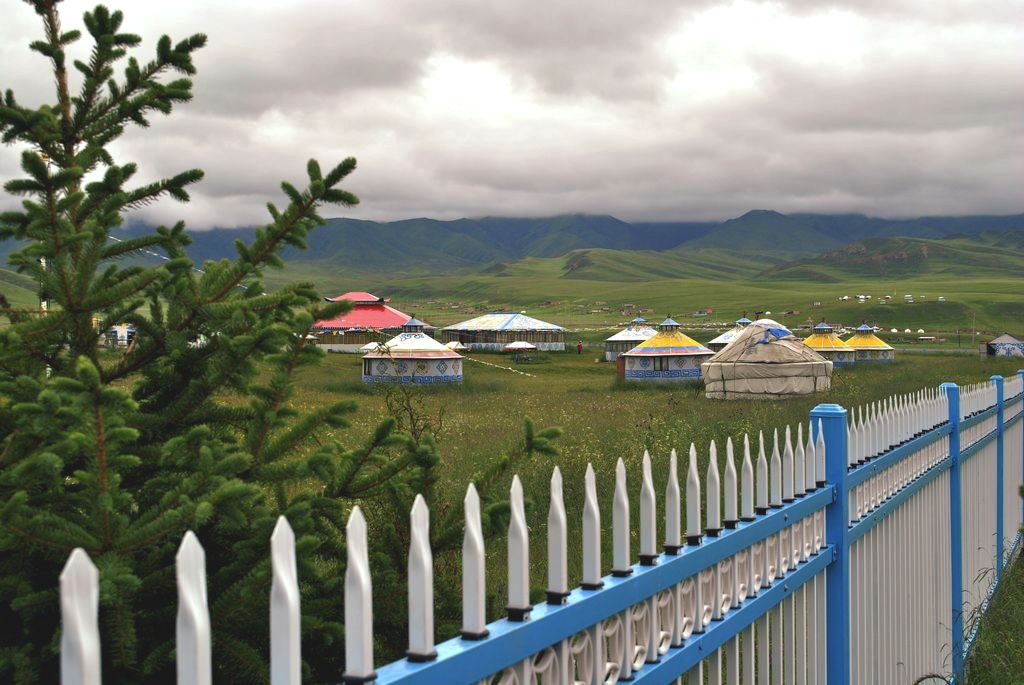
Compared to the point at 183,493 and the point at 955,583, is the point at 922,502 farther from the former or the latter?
the point at 183,493

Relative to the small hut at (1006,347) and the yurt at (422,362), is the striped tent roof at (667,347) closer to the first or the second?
the yurt at (422,362)

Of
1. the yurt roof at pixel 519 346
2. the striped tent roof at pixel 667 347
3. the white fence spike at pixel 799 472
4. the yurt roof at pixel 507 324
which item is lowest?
the yurt roof at pixel 519 346

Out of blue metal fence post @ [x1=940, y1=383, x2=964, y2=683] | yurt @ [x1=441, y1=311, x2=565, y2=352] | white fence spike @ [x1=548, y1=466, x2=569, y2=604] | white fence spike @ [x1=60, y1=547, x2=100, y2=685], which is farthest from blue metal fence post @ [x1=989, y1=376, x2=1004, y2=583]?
yurt @ [x1=441, y1=311, x2=565, y2=352]

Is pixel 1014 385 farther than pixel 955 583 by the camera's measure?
Yes

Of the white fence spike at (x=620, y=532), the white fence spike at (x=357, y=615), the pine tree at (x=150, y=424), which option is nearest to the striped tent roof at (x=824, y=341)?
the white fence spike at (x=620, y=532)

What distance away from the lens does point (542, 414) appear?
830 inches

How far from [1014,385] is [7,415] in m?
8.77

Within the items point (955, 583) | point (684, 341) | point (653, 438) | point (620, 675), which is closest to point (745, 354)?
point (684, 341)

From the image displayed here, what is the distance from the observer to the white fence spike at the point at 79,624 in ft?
4.12

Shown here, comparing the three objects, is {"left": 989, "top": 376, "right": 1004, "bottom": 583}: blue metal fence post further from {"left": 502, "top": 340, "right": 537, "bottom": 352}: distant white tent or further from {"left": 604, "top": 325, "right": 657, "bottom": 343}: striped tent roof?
{"left": 502, "top": 340, "right": 537, "bottom": 352}: distant white tent

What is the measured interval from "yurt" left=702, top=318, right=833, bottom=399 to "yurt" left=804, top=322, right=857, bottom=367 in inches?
675

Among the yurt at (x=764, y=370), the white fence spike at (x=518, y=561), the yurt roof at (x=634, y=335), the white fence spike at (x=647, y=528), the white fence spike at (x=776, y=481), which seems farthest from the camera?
Answer: the yurt roof at (x=634, y=335)

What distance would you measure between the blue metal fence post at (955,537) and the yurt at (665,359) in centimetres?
3082

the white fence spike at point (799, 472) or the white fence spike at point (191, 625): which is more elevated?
the white fence spike at point (191, 625)
